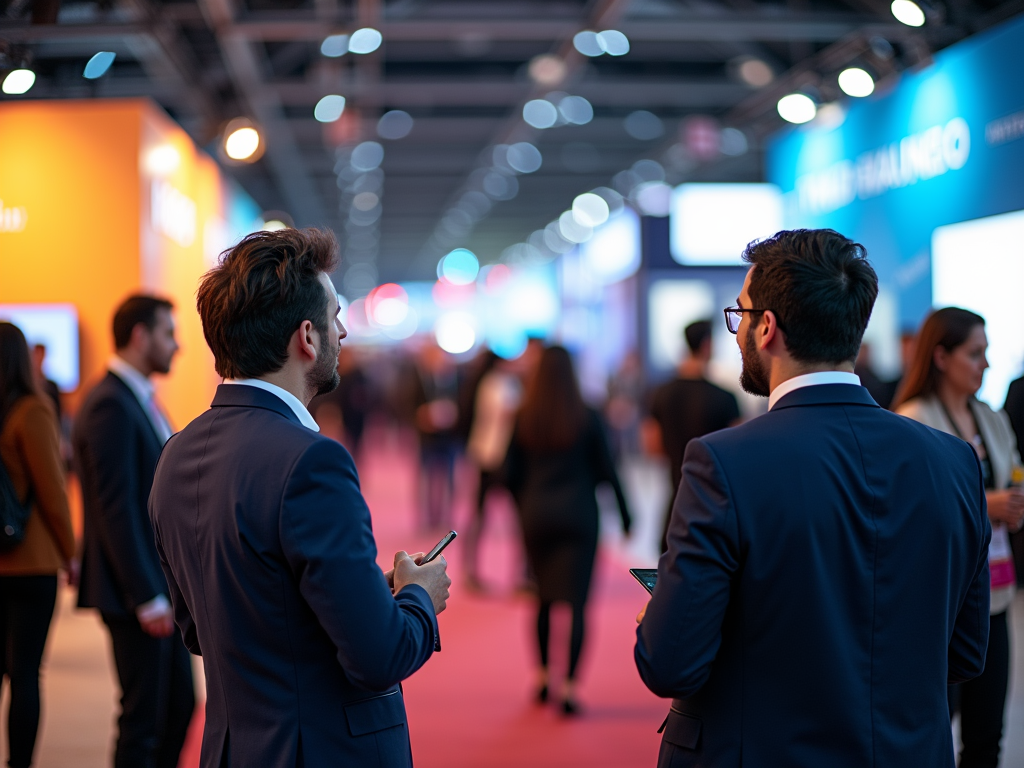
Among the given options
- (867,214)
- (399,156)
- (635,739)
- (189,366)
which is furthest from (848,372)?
(399,156)

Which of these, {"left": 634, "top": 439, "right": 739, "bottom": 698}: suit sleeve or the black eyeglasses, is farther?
the black eyeglasses

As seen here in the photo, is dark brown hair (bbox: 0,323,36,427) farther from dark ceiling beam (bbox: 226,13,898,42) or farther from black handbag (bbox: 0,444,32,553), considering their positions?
dark ceiling beam (bbox: 226,13,898,42)

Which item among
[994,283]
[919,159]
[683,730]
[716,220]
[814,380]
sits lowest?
[683,730]

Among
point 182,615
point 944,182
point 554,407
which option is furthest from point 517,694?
point 944,182

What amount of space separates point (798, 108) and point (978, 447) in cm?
510

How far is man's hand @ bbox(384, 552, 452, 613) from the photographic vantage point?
172 centimetres

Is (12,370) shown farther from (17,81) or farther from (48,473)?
(17,81)

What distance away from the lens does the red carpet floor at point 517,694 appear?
12.7 feet

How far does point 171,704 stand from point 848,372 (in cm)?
237

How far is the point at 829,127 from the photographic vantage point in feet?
23.6

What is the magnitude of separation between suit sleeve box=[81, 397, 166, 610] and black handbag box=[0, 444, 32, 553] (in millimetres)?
309

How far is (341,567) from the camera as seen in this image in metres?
1.48

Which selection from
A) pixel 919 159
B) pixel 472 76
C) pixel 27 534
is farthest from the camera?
pixel 472 76

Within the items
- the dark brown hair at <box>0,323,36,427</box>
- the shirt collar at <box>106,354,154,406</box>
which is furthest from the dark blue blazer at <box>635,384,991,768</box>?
the dark brown hair at <box>0,323,36,427</box>
